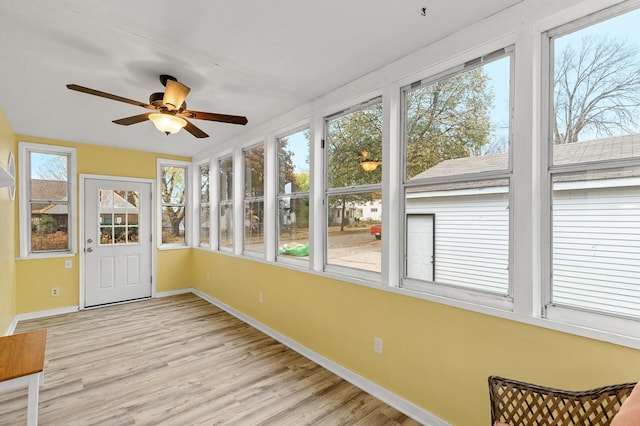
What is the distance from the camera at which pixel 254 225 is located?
411 cm

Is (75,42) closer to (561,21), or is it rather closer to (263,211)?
(263,211)

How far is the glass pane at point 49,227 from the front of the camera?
14.1 feet

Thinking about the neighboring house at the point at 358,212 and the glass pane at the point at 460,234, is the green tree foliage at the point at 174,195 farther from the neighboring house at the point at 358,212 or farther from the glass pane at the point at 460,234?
the glass pane at the point at 460,234

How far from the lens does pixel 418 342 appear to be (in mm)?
2135

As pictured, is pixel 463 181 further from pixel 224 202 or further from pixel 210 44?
pixel 224 202

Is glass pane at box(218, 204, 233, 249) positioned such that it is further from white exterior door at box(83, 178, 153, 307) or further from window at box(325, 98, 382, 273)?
window at box(325, 98, 382, 273)

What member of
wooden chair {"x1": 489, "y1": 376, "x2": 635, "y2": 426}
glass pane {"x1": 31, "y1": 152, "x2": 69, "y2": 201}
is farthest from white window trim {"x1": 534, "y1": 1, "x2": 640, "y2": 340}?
glass pane {"x1": 31, "y1": 152, "x2": 69, "y2": 201}

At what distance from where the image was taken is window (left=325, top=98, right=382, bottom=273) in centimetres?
259

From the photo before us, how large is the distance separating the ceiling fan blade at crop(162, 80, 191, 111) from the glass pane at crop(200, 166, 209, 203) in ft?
10.3

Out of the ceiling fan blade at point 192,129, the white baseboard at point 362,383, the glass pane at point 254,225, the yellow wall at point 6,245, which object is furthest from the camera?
the glass pane at point 254,225

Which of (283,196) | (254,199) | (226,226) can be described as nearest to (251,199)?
(254,199)

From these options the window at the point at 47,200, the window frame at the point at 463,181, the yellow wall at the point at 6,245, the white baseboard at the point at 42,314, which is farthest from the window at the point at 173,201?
the window frame at the point at 463,181

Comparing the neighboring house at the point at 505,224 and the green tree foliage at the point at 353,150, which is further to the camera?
the green tree foliage at the point at 353,150

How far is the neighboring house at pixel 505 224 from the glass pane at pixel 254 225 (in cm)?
219
